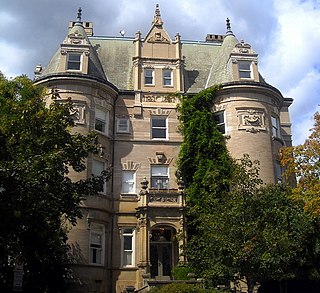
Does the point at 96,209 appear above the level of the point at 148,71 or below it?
below

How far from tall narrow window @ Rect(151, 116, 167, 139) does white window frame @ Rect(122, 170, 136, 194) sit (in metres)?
→ 3.14

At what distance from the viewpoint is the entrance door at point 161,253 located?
88.7 feet

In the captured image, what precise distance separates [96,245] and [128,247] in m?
2.08

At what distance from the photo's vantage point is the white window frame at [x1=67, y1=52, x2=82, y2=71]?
30.2 meters

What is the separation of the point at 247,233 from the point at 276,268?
6.47 ft

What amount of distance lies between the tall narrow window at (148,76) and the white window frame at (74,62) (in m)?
4.74

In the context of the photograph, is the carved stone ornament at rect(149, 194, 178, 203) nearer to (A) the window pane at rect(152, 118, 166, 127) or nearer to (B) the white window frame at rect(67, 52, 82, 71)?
(A) the window pane at rect(152, 118, 166, 127)

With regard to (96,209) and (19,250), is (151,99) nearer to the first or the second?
(96,209)

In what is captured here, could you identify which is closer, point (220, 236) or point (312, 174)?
point (220, 236)

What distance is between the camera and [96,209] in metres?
26.5

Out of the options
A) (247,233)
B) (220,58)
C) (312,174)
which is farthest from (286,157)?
(220,58)

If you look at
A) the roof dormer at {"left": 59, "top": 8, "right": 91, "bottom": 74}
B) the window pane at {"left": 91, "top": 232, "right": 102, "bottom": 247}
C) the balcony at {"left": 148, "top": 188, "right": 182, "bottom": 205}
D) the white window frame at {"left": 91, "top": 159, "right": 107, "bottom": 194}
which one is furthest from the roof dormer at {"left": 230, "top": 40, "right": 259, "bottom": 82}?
the window pane at {"left": 91, "top": 232, "right": 102, "bottom": 247}

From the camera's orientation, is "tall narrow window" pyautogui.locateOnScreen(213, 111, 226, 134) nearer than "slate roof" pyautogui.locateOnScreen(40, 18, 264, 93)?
Yes

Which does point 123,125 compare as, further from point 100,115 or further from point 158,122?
point 158,122
